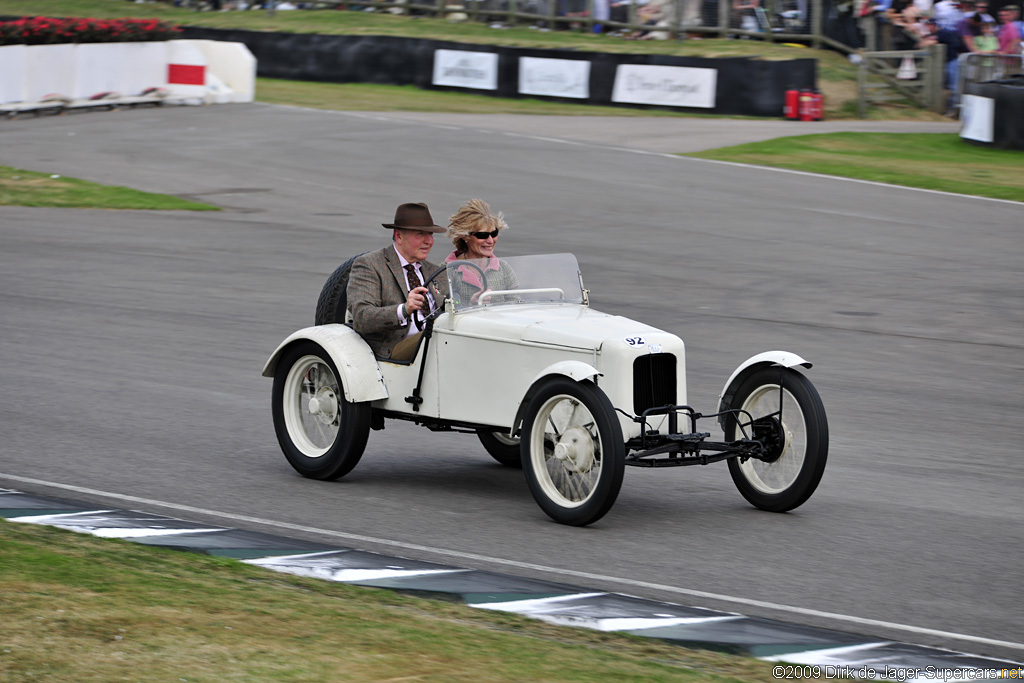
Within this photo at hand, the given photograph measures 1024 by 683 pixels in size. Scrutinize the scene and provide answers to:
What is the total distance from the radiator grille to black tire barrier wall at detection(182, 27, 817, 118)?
24.6m

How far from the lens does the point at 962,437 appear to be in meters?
9.10

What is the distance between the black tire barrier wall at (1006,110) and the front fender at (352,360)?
19.7m

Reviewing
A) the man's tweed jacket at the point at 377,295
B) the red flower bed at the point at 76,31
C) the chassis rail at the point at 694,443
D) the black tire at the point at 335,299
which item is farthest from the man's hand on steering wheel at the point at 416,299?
the red flower bed at the point at 76,31

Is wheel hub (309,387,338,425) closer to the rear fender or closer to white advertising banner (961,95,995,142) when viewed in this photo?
the rear fender

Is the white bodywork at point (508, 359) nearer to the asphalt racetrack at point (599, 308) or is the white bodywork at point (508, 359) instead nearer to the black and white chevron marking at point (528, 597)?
the asphalt racetrack at point (599, 308)

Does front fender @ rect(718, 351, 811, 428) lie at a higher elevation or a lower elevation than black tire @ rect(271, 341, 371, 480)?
higher

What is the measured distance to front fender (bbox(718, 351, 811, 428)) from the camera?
696cm

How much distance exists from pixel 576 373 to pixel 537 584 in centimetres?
113

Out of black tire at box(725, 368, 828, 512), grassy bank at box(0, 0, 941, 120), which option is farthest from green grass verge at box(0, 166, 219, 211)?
grassy bank at box(0, 0, 941, 120)

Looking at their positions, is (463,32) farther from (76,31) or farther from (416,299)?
(416,299)

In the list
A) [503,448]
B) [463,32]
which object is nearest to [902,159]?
[463,32]

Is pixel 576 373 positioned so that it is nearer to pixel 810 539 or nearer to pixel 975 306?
pixel 810 539

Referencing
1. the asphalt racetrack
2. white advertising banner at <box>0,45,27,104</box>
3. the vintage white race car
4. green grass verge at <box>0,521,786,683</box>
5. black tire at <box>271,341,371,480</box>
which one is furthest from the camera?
white advertising banner at <box>0,45,27,104</box>

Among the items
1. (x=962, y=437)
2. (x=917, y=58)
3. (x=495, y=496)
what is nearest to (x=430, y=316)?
(x=495, y=496)
